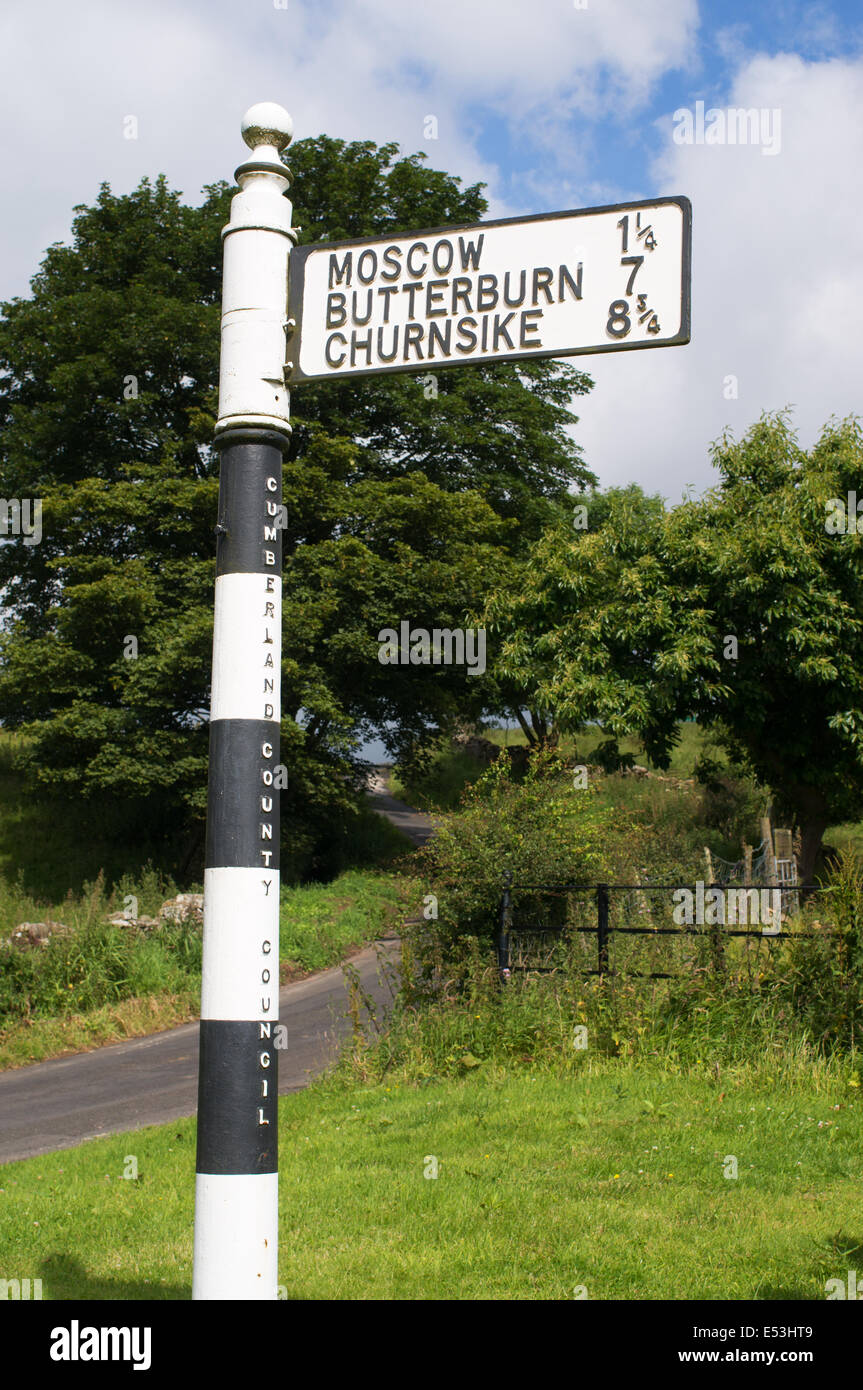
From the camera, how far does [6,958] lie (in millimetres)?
16344

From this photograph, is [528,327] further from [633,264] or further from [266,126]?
[266,126]

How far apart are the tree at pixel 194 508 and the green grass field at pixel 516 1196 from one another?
13.0 metres

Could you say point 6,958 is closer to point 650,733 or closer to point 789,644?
point 650,733

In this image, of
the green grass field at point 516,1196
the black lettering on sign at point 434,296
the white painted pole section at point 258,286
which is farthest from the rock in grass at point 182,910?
the black lettering on sign at point 434,296

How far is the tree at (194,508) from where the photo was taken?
21812 millimetres

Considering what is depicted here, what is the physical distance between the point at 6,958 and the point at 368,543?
11.7 m

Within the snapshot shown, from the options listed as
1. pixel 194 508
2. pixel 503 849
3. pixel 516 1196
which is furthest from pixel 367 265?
pixel 194 508

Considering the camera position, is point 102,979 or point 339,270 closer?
point 339,270

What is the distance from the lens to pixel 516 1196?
5980 mm

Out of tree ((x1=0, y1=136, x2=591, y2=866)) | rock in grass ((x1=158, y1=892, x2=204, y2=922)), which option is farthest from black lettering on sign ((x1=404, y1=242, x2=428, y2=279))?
tree ((x1=0, y1=136, x2=591, y2=866))

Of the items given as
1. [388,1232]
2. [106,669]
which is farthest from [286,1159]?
[106,669]

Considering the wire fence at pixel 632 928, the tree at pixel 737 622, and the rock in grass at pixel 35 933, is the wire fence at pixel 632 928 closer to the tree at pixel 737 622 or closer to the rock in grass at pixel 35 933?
the tree at pixel 737 622

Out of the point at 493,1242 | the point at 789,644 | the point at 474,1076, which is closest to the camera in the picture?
the point at 493,1242

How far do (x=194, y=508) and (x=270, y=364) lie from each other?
20712 mm
